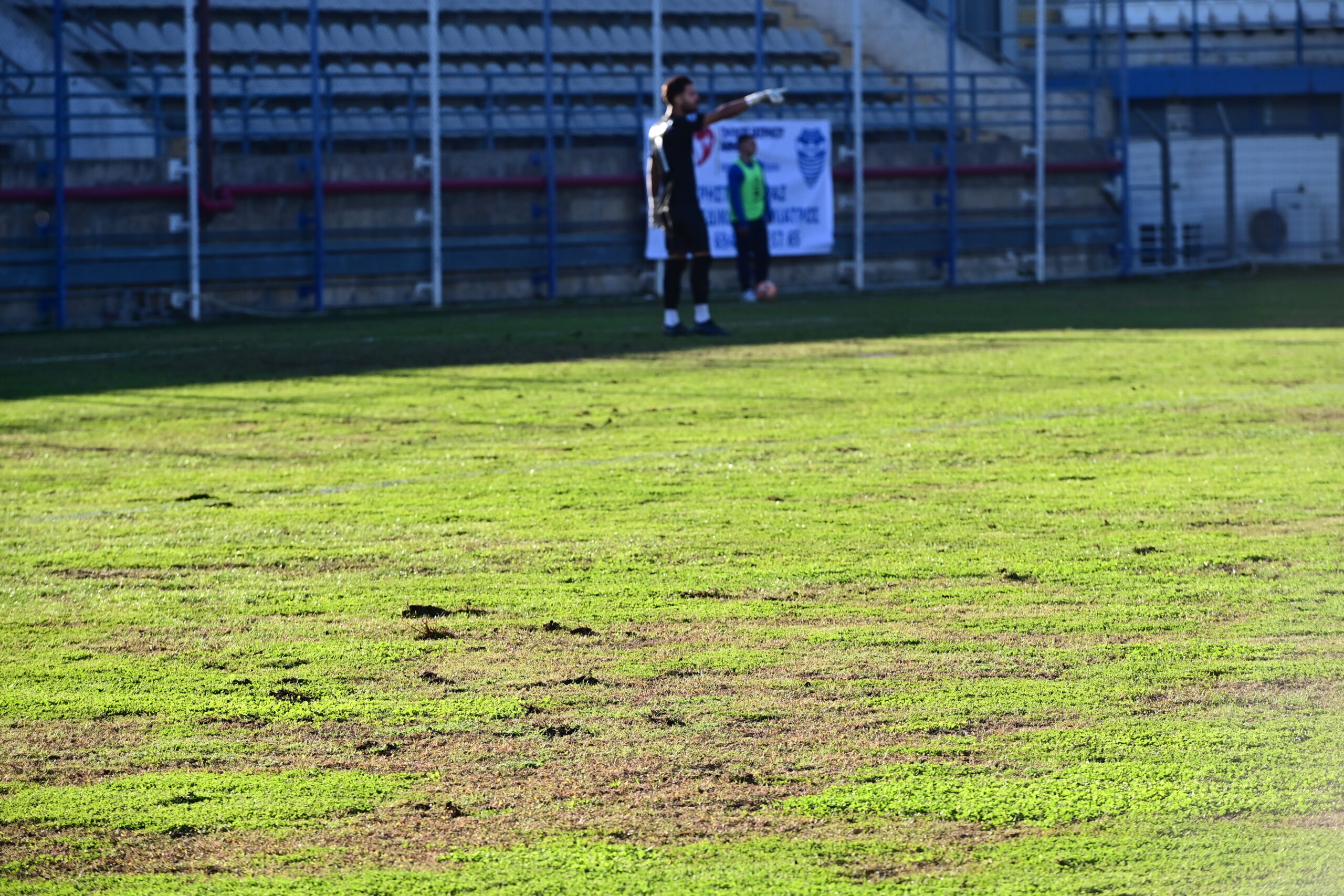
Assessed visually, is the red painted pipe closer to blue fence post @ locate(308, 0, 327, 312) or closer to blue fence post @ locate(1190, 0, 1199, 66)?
blue fence post @ locate(308, 0, 327, 312)

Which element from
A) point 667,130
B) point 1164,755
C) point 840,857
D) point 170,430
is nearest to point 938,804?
point 840,857

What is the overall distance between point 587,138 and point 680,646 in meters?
19.3

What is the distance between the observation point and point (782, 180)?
76.3ft

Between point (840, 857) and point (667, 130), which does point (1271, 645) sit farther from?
point (667, 130)

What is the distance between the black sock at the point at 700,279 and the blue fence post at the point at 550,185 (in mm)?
6392

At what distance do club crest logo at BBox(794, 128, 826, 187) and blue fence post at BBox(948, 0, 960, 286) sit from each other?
74.7 inches

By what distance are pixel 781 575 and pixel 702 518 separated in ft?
3.64

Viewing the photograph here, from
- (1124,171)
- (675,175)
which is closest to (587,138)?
(1124,171)

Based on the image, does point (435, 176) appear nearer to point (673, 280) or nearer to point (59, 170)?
point (59, 170)

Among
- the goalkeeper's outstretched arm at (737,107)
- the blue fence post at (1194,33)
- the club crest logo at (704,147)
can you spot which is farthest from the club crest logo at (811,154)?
the goalkeeper's outstretched arm at (737,107)

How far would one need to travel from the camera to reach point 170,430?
969cm

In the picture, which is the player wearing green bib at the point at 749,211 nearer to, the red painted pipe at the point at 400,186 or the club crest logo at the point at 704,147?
the club crest logo at the point at 704,147

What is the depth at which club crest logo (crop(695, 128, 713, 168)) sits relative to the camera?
22.5m

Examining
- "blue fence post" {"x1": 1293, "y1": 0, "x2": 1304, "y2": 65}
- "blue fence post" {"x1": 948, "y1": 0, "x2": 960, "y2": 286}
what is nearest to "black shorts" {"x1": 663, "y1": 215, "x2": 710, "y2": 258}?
"blue fence post" {"x1": 948, "y1": 0, "x2": 960, "y2": 286}
